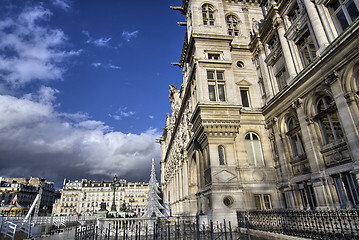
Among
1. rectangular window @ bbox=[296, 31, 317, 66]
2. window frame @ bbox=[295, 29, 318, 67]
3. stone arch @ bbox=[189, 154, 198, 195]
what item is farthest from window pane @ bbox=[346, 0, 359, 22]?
stone arch @ bbox=[189, 154, 198, 195]

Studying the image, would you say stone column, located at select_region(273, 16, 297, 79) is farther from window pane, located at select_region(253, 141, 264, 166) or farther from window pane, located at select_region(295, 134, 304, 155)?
window pane, located at select_region(253, 141, 264, 166)

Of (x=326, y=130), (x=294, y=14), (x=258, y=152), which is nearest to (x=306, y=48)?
(x=294, y=14)

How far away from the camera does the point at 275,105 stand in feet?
57.3

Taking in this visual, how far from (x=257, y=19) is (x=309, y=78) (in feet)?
43.4

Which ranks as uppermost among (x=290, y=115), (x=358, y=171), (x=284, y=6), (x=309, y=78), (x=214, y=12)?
(x=214, y=12)

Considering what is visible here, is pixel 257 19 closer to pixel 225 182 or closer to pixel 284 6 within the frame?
pixel 284 6

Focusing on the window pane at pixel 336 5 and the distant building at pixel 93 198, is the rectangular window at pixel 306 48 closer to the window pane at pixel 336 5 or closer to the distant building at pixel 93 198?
the window pane at pixel 336 5

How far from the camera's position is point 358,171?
10.2 metres

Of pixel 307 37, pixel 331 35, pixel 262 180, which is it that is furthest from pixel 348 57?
pixel 262 180

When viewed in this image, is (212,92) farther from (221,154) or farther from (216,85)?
(221,154)

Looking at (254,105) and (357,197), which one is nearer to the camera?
(357,197)

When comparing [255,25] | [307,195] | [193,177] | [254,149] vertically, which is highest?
[255,25]

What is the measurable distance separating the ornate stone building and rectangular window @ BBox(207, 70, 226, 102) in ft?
0.29

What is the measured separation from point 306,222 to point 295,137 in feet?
24.7
